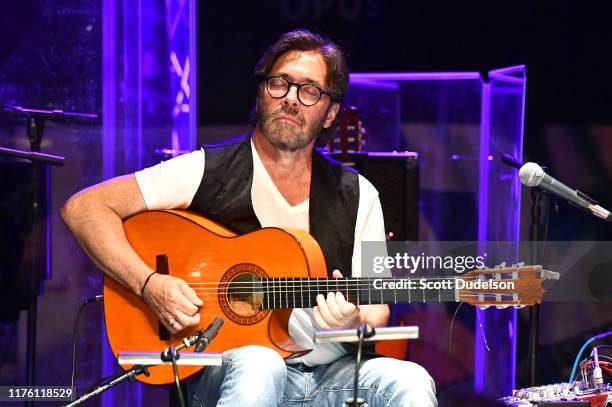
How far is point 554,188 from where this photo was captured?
3363mm

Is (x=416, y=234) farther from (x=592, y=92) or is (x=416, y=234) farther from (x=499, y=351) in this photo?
(x=592, y=92)

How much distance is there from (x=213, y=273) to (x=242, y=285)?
126 millimetres

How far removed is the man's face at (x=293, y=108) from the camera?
3.43 metres

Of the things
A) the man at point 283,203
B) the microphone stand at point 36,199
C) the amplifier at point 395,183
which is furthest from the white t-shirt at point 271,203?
the amplifier at point 395,183

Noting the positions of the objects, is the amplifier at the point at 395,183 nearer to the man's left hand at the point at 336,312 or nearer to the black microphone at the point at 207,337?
the man's left hand at the point at 336,312

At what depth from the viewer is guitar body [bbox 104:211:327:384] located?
3.10 metres

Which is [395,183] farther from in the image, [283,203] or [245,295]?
[245,295]

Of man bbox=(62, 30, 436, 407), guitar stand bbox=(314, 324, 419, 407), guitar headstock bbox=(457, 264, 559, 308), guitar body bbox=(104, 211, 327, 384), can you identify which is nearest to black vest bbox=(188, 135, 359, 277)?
man bbox=(62, 30, 436, 407)

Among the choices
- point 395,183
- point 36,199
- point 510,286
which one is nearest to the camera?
point 510,286

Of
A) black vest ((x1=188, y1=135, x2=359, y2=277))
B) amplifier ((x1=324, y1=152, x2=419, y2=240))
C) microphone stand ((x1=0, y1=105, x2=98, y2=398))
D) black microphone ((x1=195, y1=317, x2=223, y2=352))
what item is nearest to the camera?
black microphone ((x1=195, y1=317, x2=223, y2=352))

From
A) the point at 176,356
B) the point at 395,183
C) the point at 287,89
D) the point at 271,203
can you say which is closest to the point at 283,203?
the point at 271,203

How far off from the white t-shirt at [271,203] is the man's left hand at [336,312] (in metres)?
0.24

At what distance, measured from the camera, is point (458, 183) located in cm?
567

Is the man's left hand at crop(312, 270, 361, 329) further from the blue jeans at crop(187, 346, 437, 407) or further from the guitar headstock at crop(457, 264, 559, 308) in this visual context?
the guitar headstock at crop(457, 264, 559, 308)
